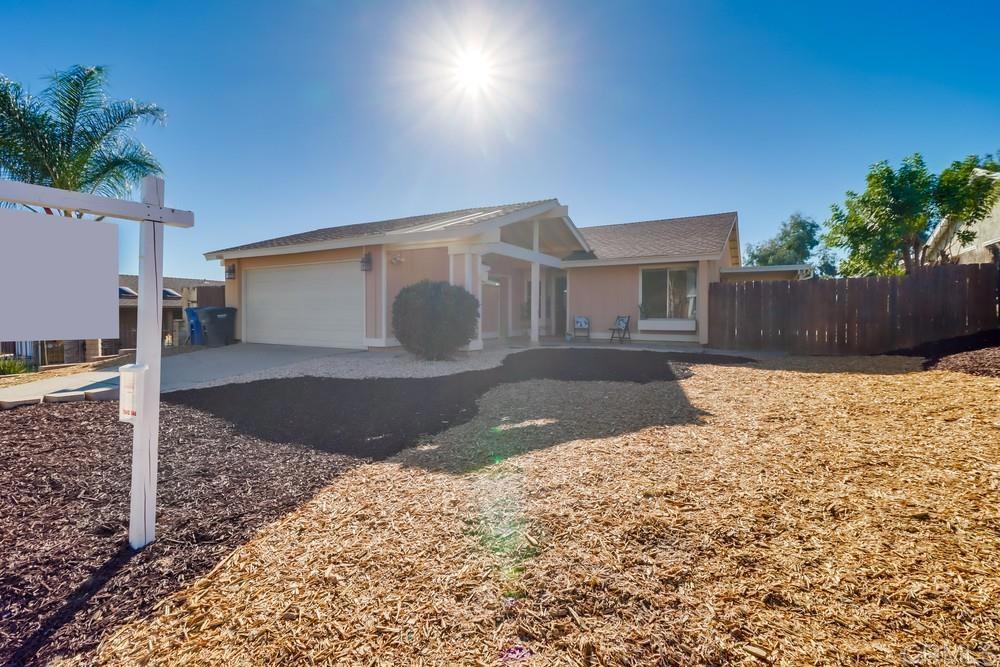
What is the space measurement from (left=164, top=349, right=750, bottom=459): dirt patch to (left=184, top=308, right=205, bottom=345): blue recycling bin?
709 cm

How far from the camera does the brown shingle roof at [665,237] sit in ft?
44.6

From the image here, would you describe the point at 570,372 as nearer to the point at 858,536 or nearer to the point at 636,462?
the point at 636,462

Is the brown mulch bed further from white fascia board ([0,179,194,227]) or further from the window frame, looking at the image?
the window frame

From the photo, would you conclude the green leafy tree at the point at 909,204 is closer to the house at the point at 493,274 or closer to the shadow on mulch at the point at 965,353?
the house at the point at 493,274

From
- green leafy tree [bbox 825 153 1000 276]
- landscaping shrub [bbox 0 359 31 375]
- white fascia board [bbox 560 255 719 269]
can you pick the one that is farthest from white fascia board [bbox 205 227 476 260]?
green leafy tree [bbox 825 153 1000 276]

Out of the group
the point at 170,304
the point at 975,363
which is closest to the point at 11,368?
the point at 975,363

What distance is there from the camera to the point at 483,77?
410 inches

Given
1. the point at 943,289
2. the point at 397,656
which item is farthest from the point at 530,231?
the point at 397,656

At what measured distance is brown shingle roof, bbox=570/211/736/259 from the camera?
13594 mm

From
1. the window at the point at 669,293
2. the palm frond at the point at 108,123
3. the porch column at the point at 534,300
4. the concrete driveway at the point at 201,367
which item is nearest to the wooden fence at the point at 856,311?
the window at the point at 669,293

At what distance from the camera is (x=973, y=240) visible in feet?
50.3

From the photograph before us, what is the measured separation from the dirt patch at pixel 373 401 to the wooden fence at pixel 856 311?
319cm

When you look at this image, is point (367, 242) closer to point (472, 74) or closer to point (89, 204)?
point (472, 74)

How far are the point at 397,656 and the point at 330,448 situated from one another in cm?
264
